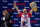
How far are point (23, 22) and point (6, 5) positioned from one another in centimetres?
134

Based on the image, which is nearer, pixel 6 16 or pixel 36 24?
pixel 6 16

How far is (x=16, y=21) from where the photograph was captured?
5062 mm

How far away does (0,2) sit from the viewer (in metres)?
5.12

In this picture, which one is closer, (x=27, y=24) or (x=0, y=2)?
(x=27, y=24)

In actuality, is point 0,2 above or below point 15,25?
above

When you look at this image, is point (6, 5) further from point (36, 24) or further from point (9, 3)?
point (36, 24)

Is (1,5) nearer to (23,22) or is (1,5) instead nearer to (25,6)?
(25,6)

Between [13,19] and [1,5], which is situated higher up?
[1,5]

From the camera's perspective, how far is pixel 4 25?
425 cm

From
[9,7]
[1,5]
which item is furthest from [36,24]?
[1,5]

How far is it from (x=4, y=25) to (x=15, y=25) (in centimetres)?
90

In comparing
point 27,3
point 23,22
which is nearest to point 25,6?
point 27,3

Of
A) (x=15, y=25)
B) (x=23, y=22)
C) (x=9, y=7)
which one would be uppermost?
(x=9, y=7)

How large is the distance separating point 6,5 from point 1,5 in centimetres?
22
